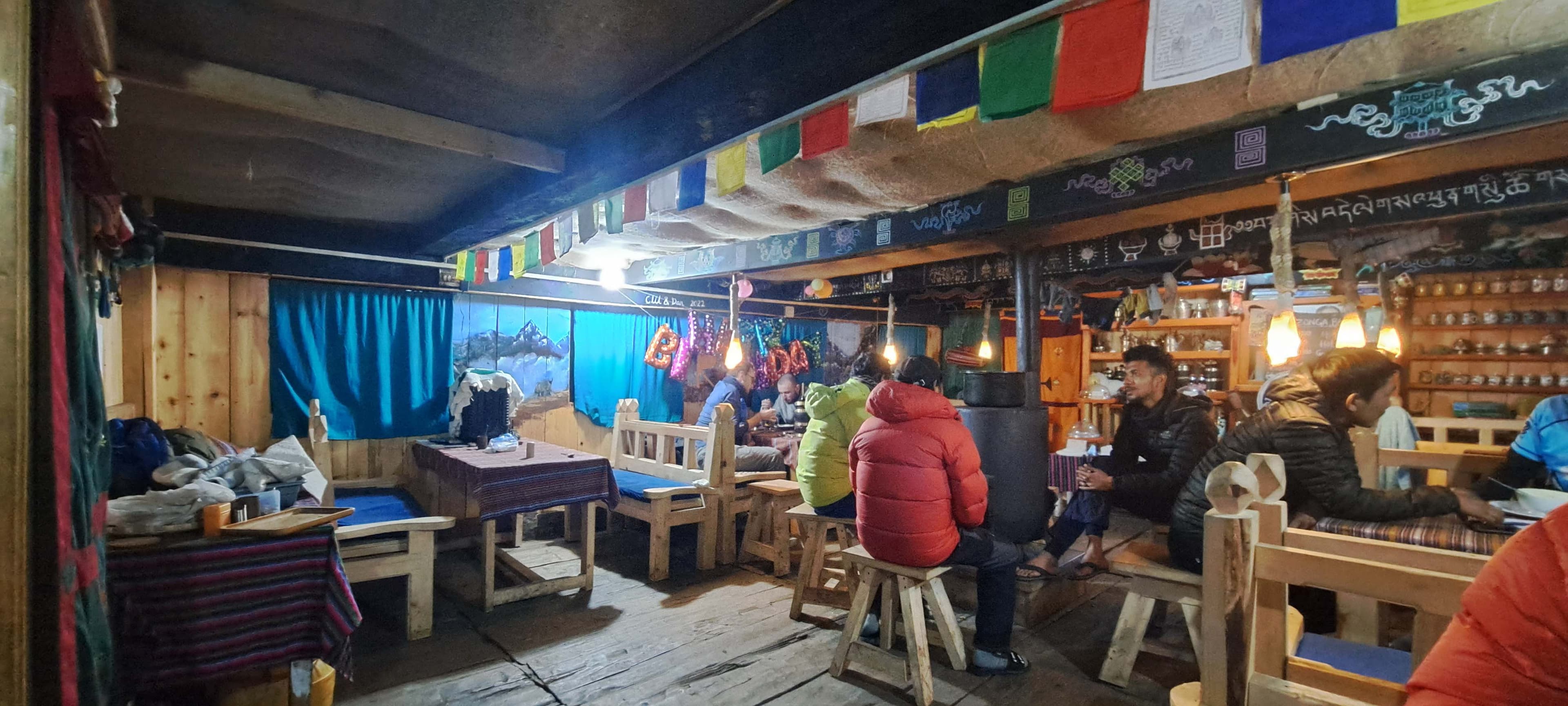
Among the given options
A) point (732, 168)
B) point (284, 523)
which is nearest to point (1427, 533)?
point (732, 168)

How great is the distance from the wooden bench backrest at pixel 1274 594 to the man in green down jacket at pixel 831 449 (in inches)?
97.4

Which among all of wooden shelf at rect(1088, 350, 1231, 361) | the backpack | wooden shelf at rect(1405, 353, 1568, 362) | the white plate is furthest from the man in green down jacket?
wooden shelf at rect(1405, 353, 1568, 362)

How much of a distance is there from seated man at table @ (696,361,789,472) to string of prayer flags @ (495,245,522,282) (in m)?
2.19

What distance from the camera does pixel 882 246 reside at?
17.0ft

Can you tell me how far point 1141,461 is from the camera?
4434 mm

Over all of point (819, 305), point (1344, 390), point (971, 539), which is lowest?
point (971, 539)

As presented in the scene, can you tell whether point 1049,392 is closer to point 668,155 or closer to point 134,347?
point 668,155

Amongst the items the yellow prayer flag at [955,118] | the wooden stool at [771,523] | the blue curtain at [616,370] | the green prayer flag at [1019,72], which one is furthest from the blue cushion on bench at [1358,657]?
the blue curtain at [616,370]

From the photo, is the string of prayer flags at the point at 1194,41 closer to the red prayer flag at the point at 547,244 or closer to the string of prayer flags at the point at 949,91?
the string of prayer flags at the point at 949,91

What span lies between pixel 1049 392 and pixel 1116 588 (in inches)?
222

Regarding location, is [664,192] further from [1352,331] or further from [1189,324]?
[1189,324]

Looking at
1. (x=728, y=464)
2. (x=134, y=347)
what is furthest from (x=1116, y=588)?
(x=134, y=347)

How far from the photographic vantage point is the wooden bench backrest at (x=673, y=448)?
5266mm

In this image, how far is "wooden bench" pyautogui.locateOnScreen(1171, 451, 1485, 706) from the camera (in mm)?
1336
